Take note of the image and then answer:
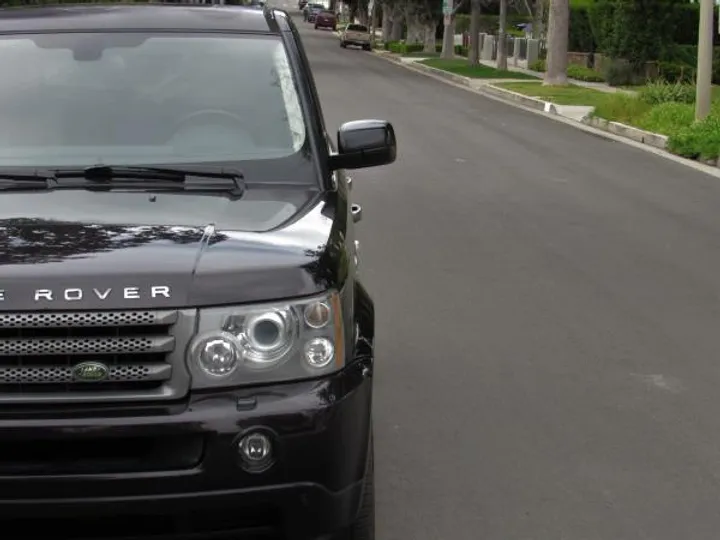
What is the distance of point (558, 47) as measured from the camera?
33.8 meters

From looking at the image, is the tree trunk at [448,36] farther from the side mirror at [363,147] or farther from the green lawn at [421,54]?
the side mirror at [363,147]

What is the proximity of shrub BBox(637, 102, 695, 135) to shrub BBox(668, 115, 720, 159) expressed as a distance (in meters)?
0.76

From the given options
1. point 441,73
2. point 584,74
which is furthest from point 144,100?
point 441,73

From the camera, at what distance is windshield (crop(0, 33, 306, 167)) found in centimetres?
454

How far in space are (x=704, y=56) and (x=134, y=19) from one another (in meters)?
16.2

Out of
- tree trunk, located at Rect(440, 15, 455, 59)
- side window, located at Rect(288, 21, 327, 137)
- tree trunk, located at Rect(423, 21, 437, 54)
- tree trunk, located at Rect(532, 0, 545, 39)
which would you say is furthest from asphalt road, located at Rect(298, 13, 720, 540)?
A: tree trunk, located at Rect(423, 21, 437, 54)

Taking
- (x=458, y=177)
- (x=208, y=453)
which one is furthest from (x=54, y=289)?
(x=458, y=177)

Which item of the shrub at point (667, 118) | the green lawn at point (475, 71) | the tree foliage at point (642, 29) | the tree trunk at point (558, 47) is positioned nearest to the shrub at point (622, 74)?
the tree foliage at point (642, 29)

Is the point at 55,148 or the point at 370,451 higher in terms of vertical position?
the point at 55,148

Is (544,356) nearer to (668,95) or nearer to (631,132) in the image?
(631,132)

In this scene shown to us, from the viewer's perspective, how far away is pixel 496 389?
6.35 metres

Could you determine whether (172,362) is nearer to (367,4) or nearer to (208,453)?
(208,453)

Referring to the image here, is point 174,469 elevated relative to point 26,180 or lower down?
lower down

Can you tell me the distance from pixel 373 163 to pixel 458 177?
34.6 ft
